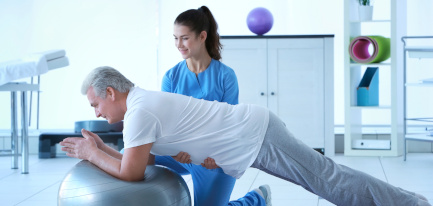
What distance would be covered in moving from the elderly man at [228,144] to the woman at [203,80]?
0.40 meters

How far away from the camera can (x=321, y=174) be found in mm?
2717

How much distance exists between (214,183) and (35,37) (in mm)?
4002

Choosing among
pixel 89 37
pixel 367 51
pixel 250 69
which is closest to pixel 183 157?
pixel 250 69

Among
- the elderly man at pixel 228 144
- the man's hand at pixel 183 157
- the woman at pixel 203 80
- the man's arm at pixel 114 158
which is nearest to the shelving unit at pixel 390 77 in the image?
the woman at pixel 203 80

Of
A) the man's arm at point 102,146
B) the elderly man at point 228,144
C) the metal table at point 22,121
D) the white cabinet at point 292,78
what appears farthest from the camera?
the white cabinet at point 292,78

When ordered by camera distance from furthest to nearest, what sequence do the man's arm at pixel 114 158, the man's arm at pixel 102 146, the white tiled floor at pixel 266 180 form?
1. the white tiled floor at pixel 266 180
2. the man's arm at pixel 102 146
3. the man's arm at pixel 114 158

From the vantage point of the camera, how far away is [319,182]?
2725mm

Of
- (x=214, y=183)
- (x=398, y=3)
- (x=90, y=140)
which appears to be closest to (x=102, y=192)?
(x=90, y=140)

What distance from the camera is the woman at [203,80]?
3.16 metres

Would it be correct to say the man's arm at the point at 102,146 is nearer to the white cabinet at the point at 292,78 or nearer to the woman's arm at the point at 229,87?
the woman's arm at the point at 229,87

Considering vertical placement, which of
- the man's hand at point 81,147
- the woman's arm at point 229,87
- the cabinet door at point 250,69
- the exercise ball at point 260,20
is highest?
the exercise ball at point 260,20

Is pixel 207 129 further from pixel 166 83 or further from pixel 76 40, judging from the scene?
pixel 76 40

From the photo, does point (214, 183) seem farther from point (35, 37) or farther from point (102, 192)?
point (35, 37)

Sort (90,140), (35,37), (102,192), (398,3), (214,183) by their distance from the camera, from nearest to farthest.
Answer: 1. (102,192)
2. (90,140)
3. (214,183)
4. (398,3)
5. (35,37)
